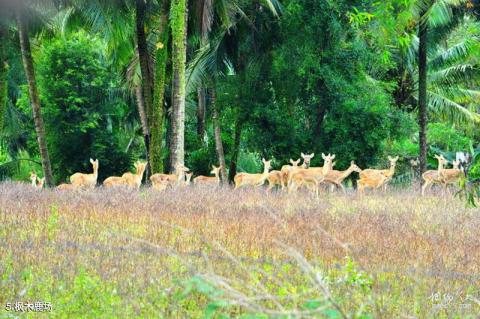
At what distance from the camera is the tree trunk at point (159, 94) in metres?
24.9

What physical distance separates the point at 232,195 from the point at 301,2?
44.1ft

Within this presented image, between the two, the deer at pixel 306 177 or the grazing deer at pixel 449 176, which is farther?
the grazing deer at pixel 449 176

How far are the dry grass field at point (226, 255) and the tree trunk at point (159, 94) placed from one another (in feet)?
25.8

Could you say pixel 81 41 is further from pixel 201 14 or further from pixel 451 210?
pixel 451 210

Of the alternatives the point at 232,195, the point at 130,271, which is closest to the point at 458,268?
the point at 130,271

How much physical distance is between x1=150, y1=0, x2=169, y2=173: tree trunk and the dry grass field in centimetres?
785

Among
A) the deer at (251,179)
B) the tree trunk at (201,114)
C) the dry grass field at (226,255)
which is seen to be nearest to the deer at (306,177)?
the deer at (251,179)

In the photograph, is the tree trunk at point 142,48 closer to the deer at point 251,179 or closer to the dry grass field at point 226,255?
the deer at point 251,179

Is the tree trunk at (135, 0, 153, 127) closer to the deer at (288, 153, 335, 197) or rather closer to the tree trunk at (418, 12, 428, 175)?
the deer at (288, 153, 335, 197)

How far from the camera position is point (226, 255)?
998cm

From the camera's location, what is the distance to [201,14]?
2445cm

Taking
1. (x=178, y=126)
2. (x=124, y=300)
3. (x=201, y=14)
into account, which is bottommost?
(x=124, y=300)

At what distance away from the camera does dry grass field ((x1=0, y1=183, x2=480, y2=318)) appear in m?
7.35

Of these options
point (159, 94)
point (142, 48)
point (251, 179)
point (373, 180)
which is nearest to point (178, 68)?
point (159, 94)
